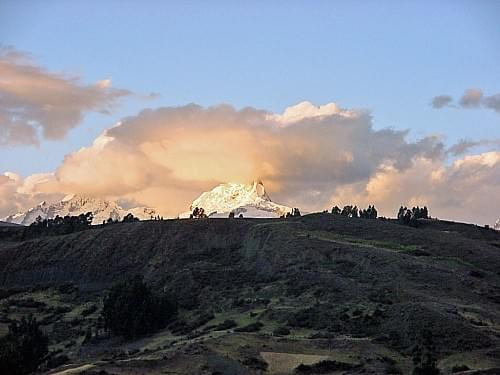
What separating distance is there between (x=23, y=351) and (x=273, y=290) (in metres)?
30.0

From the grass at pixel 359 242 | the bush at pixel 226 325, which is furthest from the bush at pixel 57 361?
the grass at pixel 359 242

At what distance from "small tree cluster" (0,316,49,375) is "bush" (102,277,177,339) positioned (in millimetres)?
9734

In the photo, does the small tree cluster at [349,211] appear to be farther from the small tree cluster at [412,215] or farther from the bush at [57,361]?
the bush at [57,361]

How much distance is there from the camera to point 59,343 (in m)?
74.9

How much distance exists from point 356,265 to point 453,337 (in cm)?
2784

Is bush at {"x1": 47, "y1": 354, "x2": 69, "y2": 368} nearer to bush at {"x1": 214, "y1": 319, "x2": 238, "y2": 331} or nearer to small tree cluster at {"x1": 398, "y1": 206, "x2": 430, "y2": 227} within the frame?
bush at {"x1": 214, "y1": 319, "x2": 238, "y2": 331}

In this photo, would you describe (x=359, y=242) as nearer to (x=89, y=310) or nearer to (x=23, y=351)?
(x=89, y=310)

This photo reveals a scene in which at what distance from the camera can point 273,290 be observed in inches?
3169

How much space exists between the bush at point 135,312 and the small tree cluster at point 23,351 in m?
9.73

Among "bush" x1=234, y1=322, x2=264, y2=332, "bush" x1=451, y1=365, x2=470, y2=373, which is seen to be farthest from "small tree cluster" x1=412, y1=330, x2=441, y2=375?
"bush" x1=234, y1=322, x2=264, y2=332

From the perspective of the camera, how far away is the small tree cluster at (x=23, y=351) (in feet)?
171

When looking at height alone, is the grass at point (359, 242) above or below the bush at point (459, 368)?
above

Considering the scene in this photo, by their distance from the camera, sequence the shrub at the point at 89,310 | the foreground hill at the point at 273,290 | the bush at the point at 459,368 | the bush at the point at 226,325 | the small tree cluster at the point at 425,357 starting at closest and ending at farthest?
the small tree cluster at the point at 425,357 < the bush at the point at 459,368 < the foreground hill at the point at 273,290 < the bush at the point at 226,325 < the shrub at the point at 89,310

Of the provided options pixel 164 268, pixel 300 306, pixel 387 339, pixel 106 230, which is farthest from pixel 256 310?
pixel 106 230
